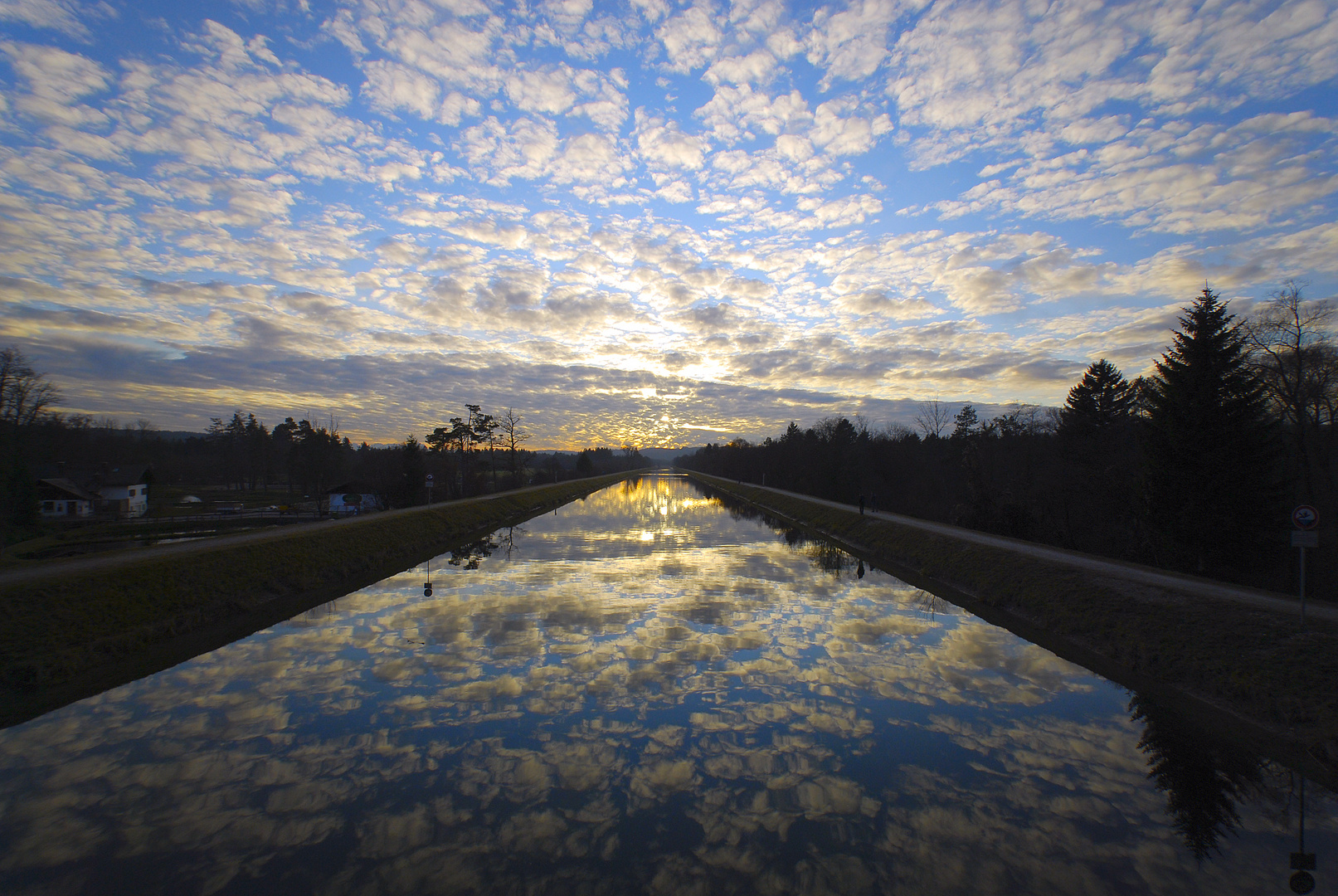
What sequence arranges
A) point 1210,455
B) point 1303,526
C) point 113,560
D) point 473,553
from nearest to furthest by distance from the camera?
1. point 1303,526
2. point 113,560
3. point 1210,455
4. point 473,553

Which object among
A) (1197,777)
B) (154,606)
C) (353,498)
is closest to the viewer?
(1197,777)

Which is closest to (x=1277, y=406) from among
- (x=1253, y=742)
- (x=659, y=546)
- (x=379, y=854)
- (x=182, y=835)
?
(x=1253, y=742)

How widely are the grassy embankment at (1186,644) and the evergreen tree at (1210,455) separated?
7376mm

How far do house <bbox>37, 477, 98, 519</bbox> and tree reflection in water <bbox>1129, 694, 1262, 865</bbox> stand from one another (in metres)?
65.9

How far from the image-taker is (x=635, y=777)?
5992 millimetres

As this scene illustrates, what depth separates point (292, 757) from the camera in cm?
643

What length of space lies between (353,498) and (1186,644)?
58621 millimetres

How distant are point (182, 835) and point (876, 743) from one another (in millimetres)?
7270

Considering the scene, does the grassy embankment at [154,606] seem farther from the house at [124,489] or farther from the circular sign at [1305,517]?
the house at [124,489]

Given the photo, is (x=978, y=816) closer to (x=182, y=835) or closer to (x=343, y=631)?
(x=182, y=835)

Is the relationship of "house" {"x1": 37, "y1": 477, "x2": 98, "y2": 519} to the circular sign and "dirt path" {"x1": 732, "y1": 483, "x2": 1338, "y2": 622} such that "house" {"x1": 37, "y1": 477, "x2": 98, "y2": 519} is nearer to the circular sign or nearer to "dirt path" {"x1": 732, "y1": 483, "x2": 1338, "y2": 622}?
"dirt path" {"x1": 732, "y1": 483, "x2": 1338, "y2": 622}

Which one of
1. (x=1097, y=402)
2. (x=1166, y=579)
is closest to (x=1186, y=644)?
(x=1166, y=579)

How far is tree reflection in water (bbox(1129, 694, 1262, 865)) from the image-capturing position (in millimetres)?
5211

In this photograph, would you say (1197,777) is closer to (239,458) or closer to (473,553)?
(473,553)
